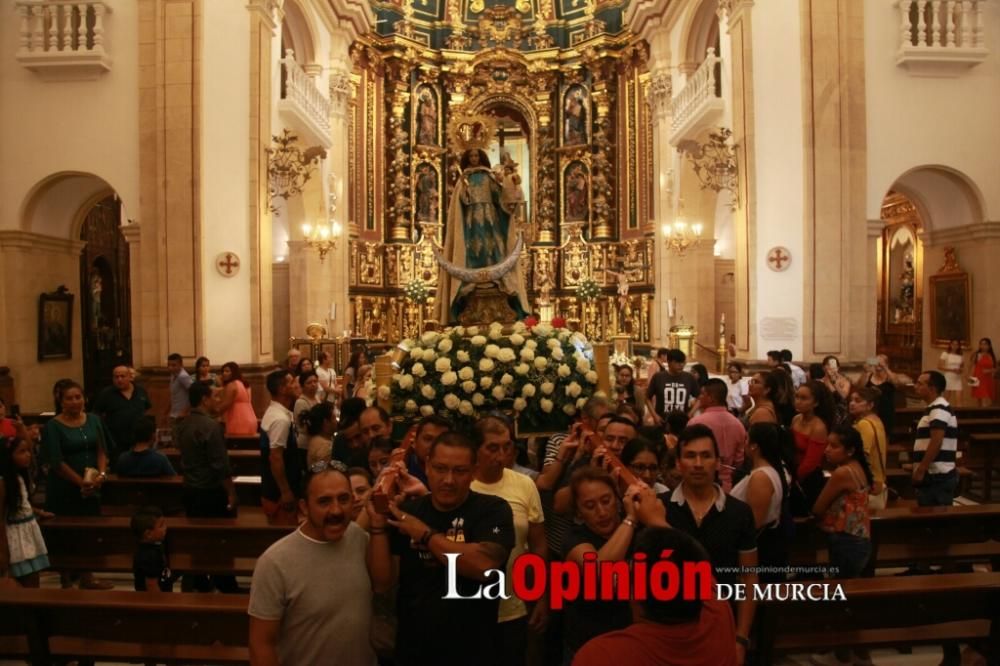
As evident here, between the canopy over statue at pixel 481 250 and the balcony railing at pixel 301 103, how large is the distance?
4.78 m

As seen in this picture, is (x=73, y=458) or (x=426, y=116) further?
(x=426, y=116)

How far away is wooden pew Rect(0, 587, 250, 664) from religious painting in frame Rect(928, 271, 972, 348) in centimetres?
1326

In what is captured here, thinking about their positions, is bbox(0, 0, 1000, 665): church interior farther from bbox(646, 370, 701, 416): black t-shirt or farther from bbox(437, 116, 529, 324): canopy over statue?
bbox(646, 370, 701, 416): black t-shirt

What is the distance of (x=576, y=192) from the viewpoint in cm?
2562

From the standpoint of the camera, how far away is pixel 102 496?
7230mm

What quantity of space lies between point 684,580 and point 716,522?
4.65ft

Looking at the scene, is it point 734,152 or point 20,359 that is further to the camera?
point 734,152

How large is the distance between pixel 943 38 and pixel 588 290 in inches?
468

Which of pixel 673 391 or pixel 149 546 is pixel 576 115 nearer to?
pixel 673 391

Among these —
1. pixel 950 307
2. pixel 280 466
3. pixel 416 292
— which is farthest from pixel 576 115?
pixel 280 466

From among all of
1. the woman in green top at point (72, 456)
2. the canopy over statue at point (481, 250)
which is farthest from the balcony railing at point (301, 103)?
the woman in green top at point (72, 456)

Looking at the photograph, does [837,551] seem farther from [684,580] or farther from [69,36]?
[69,36]

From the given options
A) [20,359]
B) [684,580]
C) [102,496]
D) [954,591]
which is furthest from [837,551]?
[20,359]

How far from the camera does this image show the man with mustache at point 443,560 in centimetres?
307
